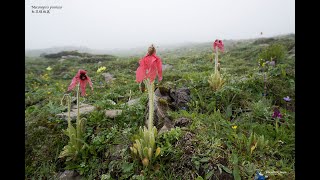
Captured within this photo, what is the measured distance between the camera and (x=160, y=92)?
480 centimetres

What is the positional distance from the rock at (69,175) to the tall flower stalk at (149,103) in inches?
29.5

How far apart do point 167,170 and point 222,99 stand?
2076 mm

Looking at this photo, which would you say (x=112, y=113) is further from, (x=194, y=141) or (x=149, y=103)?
(x=194, y=141)

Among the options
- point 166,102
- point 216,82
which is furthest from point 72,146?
point 216,82

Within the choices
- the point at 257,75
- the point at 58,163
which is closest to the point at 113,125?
the point at 58,163

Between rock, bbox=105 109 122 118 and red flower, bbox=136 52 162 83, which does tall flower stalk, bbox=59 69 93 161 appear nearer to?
rock, bbox=105 109 122 118

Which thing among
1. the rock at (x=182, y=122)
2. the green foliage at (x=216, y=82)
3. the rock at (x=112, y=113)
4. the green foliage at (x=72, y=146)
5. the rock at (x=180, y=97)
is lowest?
the green foliage at (x=72, y=146)

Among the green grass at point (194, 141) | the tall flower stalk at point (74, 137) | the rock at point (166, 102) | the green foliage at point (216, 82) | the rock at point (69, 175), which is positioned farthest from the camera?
the green foliage at point (216, 82)

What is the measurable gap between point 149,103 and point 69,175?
1.26 metres

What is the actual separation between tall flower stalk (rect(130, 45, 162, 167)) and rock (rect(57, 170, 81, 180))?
749mm

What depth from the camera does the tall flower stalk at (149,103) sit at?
282 centimetres

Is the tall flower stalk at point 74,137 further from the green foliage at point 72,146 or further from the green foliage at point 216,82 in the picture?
the green foliage at point 216,82

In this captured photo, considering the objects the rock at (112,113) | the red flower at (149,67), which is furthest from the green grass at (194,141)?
the red flower at (149,67)
